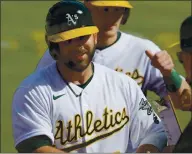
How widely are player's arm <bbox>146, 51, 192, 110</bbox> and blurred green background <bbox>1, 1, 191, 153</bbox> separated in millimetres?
5164

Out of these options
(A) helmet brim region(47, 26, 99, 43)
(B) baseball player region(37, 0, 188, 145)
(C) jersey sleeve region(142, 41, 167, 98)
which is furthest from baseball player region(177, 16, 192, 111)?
(C) jersey sleeve region(142, 41, 167, 98)

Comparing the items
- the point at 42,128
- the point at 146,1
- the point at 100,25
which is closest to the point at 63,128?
the point at 42,128

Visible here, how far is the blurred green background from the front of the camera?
37.2ft

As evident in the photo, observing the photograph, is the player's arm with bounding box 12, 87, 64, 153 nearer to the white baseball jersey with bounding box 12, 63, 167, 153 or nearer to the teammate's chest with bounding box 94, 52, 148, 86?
the white baseball jersey with bounding box 12, 63, 167, 153

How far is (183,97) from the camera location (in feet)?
14.2

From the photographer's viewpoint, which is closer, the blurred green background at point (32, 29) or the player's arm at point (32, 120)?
the player's arm at point (32, 120)

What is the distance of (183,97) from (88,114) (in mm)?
663

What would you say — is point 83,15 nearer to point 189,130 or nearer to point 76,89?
point 76,89

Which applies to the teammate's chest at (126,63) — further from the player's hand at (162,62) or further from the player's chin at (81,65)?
the player's chin at (81,65)

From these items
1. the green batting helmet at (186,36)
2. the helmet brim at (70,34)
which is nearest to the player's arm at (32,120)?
the helmet brim at (70,34)

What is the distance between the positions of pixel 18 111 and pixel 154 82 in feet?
5.87

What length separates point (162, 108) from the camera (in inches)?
173

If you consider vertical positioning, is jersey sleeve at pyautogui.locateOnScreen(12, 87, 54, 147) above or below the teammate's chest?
above

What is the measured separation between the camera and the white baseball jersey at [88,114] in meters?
4.57
